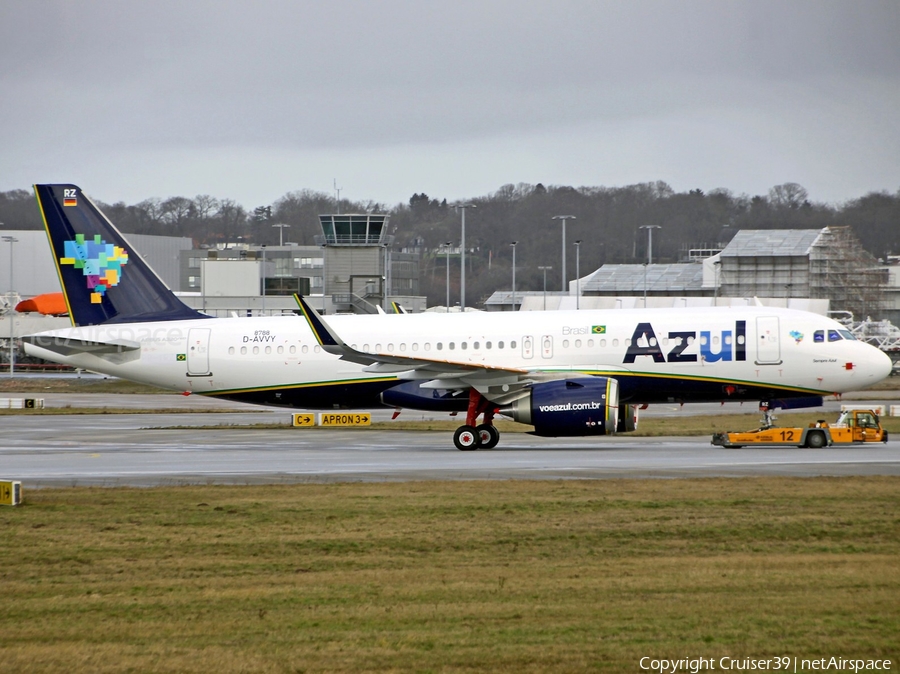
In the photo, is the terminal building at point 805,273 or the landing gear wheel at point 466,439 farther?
the terminal building at point 805,273

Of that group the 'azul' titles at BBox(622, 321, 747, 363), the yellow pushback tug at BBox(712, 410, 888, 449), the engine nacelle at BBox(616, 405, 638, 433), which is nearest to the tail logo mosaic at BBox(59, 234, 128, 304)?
the engine nacelle at BBox(616, 405, 638, 433)

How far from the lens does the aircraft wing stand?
29594 millimetres

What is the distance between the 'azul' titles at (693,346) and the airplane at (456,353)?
0.04 meters

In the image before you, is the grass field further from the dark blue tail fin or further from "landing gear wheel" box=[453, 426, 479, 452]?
the dark blue tail fin

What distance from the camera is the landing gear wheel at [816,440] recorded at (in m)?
29.5

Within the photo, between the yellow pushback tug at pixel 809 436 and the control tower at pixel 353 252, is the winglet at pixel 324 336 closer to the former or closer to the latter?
the yellow pushback tug at pixel 809 436

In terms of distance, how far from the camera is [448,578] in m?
13.0

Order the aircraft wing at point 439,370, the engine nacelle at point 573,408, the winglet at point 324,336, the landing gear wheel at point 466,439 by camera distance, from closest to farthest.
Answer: the engine nacelle at point 573,408 < the winglet at point 324,336 < the aircraft wing at point 439,370 < the landing gear wheel at point 466,439

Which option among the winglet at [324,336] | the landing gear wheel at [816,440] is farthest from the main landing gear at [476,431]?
the landing gear wheel at [816,440]

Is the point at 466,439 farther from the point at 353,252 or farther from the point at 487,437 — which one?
the point at 353,252

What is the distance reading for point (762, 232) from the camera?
5108 inches

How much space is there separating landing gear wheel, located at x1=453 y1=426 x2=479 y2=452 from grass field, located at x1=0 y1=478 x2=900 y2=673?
33.8 ft

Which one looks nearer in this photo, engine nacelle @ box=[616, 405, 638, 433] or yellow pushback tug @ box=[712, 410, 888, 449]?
yellow pushback tug @ box=[712, 410, 888, 449]

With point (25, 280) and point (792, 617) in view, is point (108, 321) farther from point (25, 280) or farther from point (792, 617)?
point (25, 280)
